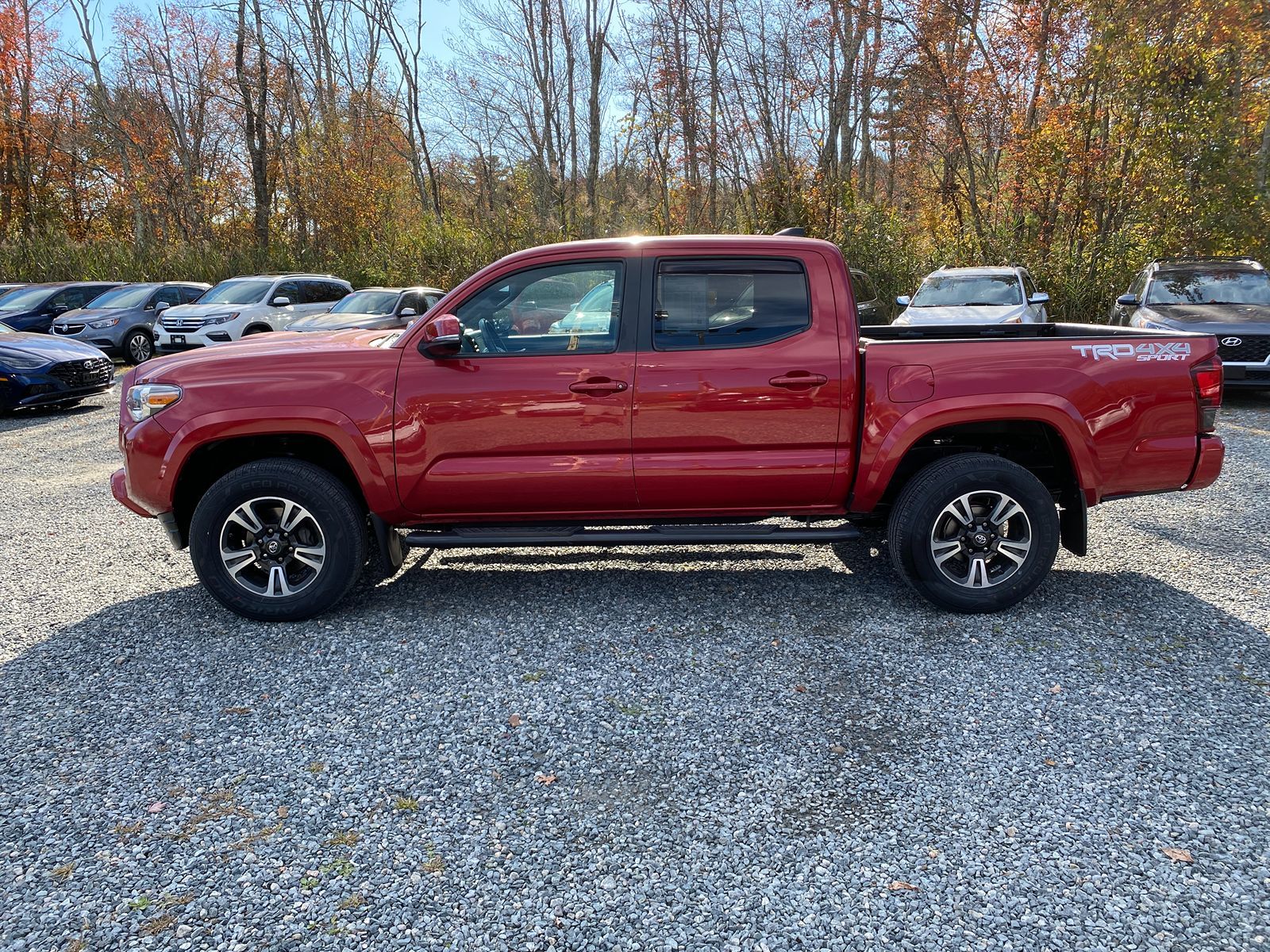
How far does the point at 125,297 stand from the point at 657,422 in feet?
56.1

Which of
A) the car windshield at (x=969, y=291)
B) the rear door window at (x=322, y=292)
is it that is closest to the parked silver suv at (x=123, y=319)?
the rear door window at (x=322, y=292)

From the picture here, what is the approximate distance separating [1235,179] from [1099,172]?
2.40 meters

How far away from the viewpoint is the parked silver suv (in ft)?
51.9

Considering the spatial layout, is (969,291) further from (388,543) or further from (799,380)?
(388,543)

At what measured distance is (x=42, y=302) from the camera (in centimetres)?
1653

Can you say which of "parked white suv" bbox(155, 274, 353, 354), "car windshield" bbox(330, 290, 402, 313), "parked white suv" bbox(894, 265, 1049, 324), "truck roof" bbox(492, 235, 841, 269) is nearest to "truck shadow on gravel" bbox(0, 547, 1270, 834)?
"truck roof" bbox(492, 235, 841, 269)

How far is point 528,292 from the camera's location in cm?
423

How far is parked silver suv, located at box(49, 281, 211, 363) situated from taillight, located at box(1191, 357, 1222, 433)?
56.2 ft

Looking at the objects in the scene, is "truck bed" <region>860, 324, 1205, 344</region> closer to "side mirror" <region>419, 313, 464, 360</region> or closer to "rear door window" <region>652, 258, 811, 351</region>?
"rear door window" <region>652, 258, 811, 351</region>

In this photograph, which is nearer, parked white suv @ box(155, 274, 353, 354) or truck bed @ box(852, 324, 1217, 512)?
truck bed @ box(852, 324, 1217, 512)

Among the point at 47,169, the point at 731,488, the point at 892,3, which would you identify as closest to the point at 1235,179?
the point at 892,3

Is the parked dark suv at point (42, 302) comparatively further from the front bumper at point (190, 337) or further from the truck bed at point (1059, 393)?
the truck bed at point (1059, 393)

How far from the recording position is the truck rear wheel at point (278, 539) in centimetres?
408

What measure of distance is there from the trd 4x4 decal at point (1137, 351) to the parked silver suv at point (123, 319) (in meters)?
16.7
